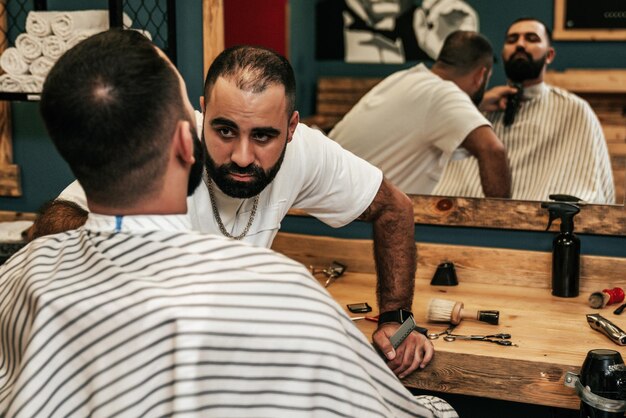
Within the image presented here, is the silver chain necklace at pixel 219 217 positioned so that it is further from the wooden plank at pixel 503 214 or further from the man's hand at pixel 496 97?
the man's hand at pixel 496 97

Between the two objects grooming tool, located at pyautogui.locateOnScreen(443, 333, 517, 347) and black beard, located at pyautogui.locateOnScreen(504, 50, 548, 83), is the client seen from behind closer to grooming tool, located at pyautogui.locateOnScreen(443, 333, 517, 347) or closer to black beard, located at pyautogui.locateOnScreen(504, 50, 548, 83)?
grooming tool, located at pyautogui.locateOnScreen(443, 333, 517, 347)

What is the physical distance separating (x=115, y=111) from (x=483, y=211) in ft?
5.32

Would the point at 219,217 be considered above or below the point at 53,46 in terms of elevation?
below

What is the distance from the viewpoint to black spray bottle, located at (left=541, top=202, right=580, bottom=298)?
2512mm

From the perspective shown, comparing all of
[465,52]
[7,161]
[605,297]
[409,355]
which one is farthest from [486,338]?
[7,161]

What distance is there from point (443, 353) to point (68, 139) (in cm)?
114

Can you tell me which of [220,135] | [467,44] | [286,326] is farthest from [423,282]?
[286,326]

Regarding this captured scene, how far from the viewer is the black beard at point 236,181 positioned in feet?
7.02

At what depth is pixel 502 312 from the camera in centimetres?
244

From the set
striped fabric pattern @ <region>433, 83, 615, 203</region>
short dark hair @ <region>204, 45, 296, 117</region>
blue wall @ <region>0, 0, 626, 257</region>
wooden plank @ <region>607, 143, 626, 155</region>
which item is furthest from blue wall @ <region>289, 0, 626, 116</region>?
short dark hair @ <region>204, 45, 296, 117</region>

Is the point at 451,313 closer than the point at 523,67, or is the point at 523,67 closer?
the point at 451,313

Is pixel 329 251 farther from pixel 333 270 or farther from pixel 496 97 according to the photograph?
pixel 496 97

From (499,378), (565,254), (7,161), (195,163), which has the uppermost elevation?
(195,163)

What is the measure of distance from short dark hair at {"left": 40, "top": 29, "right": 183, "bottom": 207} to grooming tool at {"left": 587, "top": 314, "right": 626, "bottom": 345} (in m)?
1.32
